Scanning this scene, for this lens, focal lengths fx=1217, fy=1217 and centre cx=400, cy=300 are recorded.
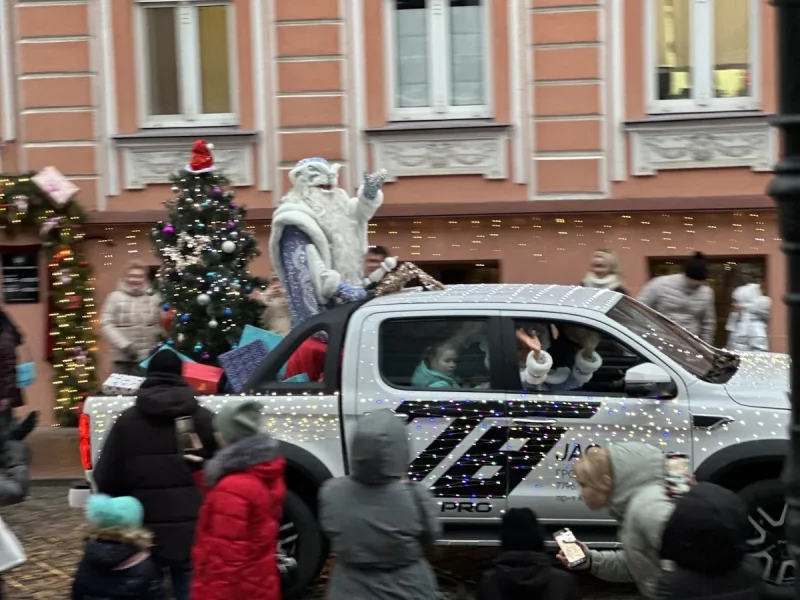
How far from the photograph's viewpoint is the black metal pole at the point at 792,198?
3480 mm

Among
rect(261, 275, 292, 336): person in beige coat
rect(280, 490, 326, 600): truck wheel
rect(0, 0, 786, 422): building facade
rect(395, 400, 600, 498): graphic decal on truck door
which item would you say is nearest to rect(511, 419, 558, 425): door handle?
rect(395, 400, 600, 498): graphic decal on truck door

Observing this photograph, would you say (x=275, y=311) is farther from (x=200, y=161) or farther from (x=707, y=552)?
(x=707, y=552)

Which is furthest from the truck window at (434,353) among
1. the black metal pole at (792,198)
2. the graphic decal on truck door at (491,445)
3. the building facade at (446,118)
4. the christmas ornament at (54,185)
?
the christmas ornament at (54,185)

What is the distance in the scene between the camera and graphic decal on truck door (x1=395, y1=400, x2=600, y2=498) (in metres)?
6.37

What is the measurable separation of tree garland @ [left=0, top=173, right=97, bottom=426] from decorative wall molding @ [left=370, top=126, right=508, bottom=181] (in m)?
3.28

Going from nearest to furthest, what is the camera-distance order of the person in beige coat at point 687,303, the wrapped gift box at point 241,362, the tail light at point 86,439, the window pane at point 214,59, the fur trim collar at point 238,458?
the fur trim collar at point 238,458, the tail light at point 86,439, the wrapped gift box at point 241,362, the person in beige coat at point 687,303, the window pane at point 214,59

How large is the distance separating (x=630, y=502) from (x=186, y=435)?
2.54 m

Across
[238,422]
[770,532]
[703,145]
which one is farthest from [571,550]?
[703,145]

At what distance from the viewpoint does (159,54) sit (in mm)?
13281

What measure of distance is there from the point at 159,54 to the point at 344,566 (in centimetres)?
995

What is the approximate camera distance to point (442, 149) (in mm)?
12547

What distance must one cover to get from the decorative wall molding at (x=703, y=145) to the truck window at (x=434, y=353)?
244 inches

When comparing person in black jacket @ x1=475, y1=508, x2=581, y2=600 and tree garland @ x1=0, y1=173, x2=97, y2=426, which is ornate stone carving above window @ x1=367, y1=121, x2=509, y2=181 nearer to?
tree garland @ x1=0, y1=173, x2=97, y2=426

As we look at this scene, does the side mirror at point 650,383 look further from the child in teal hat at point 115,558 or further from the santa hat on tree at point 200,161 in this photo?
the santa hat on tree at point 200,161
